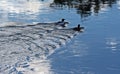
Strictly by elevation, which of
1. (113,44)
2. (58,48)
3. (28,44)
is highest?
(28,44)

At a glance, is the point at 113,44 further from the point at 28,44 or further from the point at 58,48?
the point at 28,44

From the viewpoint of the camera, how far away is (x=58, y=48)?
29.0m

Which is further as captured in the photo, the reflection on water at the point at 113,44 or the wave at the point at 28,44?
the reflection on water at the point at 113,44

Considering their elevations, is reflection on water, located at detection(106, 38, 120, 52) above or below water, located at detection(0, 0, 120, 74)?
below

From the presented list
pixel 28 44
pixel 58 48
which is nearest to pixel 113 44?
pixel 58 48

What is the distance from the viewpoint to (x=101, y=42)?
31.9 metres

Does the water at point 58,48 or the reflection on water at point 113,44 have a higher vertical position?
the water at point 58,48

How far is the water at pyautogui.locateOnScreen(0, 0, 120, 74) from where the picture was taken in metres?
23.7

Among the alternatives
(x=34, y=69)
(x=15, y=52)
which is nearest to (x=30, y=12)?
(x=15, y=52)

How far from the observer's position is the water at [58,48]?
2367 centimetres

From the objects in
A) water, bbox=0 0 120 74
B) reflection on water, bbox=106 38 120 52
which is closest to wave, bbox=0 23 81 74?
water, bbox=0 0 120 74

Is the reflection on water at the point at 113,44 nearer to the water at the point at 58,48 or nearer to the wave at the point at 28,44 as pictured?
the water at the point at 58,48

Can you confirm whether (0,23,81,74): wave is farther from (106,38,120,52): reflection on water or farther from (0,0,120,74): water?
(106,38,120,52): reflection on water

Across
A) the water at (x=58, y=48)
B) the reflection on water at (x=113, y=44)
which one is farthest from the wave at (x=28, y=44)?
the reflection on water at (x=113, y=44)
